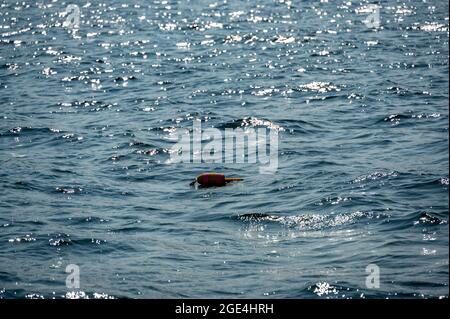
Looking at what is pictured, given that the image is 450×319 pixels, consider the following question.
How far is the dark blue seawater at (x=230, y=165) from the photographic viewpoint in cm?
1684

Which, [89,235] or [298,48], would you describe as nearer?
[89,235]

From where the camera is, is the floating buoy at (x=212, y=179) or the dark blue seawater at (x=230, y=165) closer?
the dark blue seawater at (x=230, y=165)

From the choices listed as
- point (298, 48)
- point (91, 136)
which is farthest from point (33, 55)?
point (91, 136)

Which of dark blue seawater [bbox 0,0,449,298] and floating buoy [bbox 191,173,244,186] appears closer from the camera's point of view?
dark blue seawater [bbox 0,0,449,298]

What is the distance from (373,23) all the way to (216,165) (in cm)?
2435

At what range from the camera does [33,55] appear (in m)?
41.8

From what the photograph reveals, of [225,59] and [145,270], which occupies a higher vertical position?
[225,59]

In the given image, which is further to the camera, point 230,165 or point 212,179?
point 230,165

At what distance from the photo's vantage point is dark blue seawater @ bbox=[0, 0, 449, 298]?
16844 mm

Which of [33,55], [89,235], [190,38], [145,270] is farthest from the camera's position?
[190,38]

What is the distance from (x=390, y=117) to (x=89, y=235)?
40.1ft

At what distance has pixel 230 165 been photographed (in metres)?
23.7
